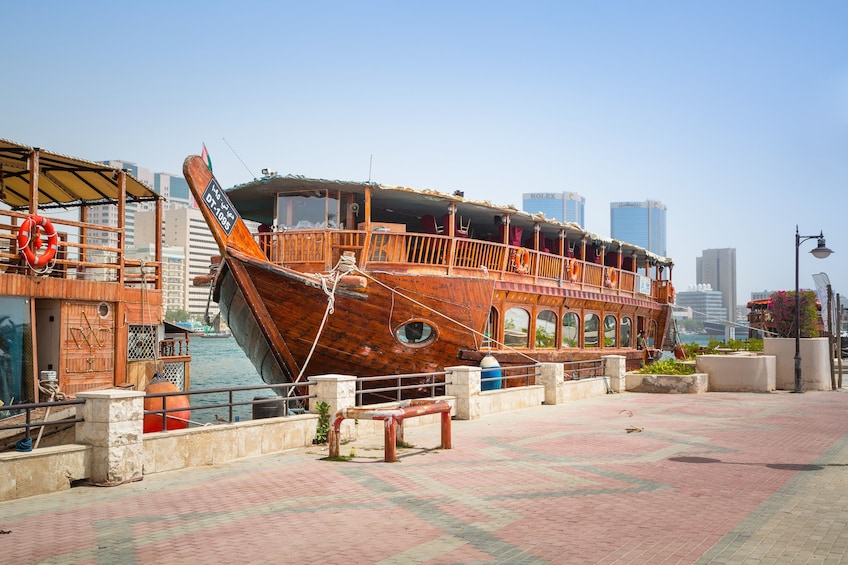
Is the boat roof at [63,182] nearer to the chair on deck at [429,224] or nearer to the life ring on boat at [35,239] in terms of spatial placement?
the life ring on boat at [35,239]

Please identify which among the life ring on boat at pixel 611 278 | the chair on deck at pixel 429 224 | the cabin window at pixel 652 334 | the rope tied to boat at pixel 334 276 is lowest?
the cabin window at pixel 652 334

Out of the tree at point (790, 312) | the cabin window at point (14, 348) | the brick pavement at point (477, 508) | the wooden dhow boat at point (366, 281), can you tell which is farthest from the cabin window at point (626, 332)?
the cabin window at point (14, 348)

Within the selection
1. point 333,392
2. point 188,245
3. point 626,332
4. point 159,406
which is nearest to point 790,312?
point 626,332

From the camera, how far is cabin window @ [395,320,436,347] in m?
16.8

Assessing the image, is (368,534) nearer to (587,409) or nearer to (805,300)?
(587,409)

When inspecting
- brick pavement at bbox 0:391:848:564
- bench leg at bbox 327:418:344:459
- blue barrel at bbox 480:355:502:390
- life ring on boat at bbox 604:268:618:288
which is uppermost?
life ring on boat at bbox 604:268:618:288

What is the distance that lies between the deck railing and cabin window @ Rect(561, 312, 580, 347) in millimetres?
1440

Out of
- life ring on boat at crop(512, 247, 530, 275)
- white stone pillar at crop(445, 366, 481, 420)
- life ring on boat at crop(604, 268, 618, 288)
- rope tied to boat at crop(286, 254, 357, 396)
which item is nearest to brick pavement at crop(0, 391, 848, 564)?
white stone pillar at crop(445, 366, 481, 420)

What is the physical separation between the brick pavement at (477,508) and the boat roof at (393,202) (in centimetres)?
705

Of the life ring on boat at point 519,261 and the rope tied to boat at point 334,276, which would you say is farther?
the life ring on boat at point 519,261

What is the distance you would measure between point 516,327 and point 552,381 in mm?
3075

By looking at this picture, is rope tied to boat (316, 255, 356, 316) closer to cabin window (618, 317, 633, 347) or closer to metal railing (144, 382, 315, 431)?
metal railing (144, 382, 315, 431)

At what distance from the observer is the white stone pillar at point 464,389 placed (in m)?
13.9

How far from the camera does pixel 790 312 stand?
135ft
